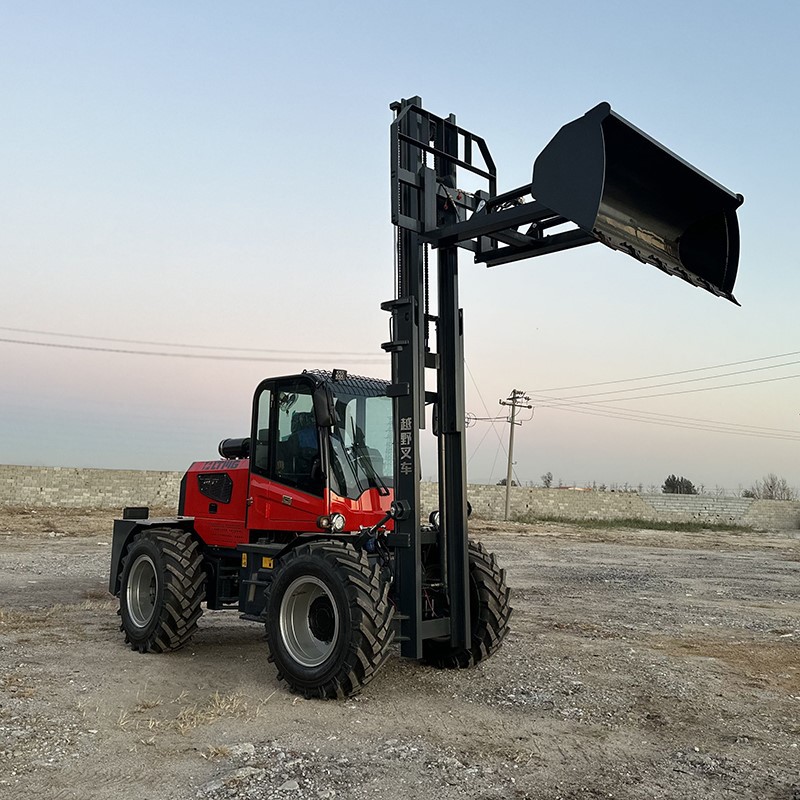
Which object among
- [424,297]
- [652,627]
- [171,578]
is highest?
[424,297]

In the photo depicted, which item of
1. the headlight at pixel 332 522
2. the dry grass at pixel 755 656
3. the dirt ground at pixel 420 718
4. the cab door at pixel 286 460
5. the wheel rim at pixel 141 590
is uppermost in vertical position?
the cab door at pixel 286 460

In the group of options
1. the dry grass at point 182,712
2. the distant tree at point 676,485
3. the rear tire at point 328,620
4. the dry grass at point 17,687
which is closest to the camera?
the dry grass at point 182,712

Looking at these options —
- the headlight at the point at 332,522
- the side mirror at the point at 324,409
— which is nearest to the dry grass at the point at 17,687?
the headlight at the point at 332,522

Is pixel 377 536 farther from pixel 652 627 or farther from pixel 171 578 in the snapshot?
pixel 652 627

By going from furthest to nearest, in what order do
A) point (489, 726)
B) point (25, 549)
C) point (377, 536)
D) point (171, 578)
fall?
1. point (25, 549)
2. point (171, 578)
3. point (377, 536)
4. point (489, 726)

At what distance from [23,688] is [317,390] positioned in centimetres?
353

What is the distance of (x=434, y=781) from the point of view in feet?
16.2

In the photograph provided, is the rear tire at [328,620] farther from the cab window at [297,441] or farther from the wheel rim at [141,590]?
the wheel rim at [141,590]

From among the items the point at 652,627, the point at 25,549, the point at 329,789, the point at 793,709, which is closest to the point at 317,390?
the point at 329,789

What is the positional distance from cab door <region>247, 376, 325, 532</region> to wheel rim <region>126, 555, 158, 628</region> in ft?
5.77

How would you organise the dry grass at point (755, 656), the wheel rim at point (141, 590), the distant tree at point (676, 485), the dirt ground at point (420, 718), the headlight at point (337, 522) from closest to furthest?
the dirt ground at point (420, 718) → the headlight at point (337, 522) → the dry grass at point (755, 656) → the wheel rim at point (141, 590) → the distant tree at point (676, 485)

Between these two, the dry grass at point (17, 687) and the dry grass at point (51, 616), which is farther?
the dry grass at point (51, 616)

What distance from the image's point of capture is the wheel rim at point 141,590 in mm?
9242

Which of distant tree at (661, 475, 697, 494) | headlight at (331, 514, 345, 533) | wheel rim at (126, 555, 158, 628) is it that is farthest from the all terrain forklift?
distant tree at (661, 475, 697, 494)
